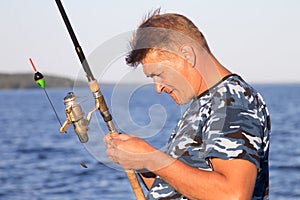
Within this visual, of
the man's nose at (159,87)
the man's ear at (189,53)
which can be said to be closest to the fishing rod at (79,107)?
the man's nose at (159,87)

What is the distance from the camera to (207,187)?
2711 millimetres

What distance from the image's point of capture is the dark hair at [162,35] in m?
2.94

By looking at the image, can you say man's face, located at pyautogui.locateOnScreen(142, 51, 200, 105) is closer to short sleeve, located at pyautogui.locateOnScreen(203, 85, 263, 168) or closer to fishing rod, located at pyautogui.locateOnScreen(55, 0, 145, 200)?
short sleeve, located at pyautogui.locateOnScreen(203, 85, 263, 168)

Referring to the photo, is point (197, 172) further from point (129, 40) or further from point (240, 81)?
point (129, 40)

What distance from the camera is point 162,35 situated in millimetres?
2941

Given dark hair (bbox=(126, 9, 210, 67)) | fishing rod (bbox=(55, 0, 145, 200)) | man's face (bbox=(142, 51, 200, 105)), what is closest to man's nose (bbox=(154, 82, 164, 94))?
man's face (bbox=(142, 51, 200, 105))

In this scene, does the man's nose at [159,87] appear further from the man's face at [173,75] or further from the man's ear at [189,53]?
the man's ear at [189,53]

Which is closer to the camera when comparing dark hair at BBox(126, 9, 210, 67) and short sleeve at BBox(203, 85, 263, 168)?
short sleeve at BBox(203, 85, 263, 168)

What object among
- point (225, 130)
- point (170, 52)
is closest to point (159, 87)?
point (170, 52)

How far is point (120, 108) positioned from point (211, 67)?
0.70m

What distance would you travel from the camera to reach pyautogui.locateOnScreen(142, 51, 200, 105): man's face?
9.73 ft

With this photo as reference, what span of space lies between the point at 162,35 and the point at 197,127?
15.9 inches

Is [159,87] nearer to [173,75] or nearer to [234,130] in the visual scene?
[173,75]

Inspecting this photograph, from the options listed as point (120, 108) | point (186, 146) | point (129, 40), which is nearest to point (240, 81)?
point (186, 146)
